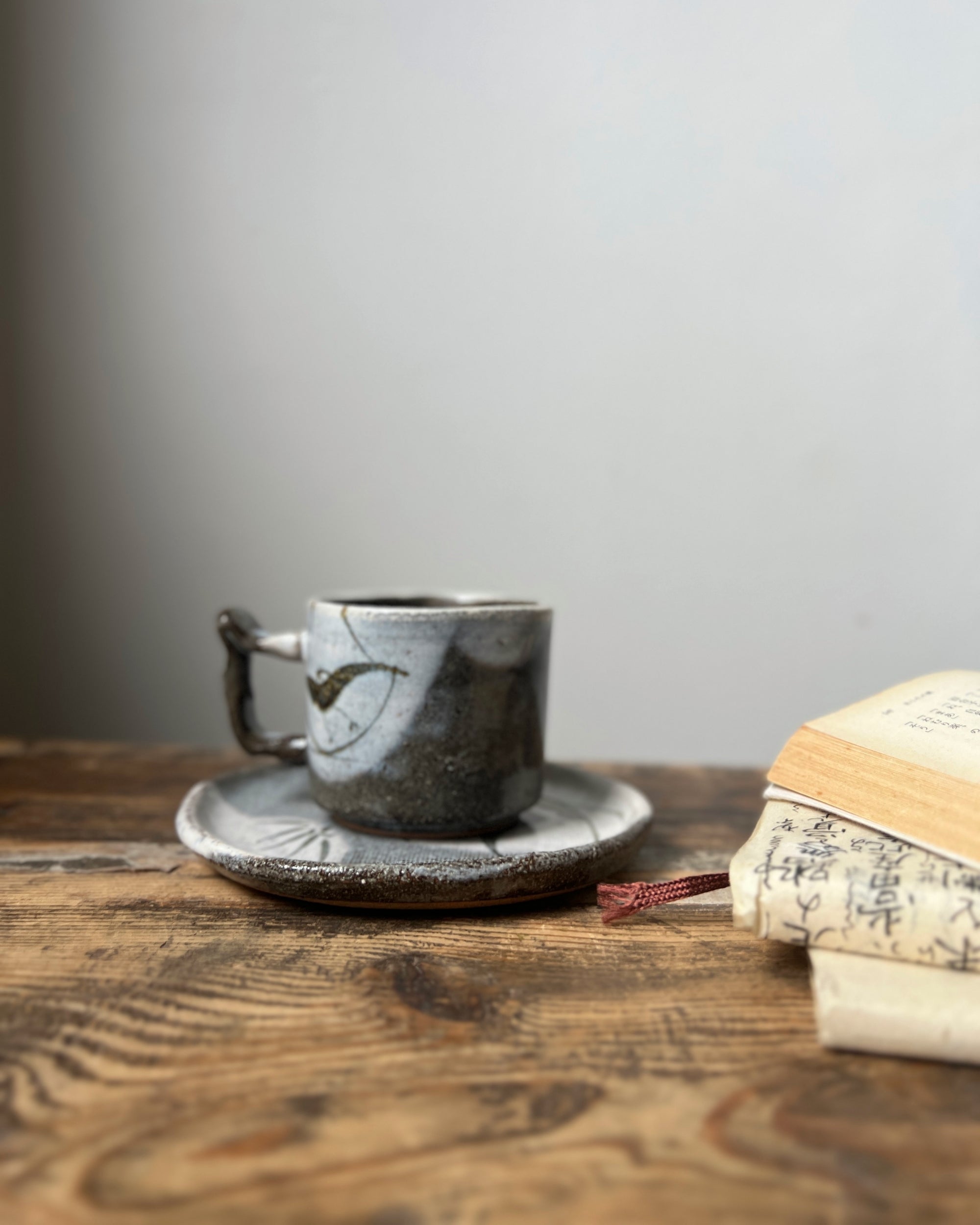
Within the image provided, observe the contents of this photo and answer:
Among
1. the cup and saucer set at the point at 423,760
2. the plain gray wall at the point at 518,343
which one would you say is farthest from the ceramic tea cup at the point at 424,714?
the plain gray wall at the point at 518,343

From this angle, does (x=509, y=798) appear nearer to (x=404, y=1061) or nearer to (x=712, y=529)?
(x=404, y=1061)

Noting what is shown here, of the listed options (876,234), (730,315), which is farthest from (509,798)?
(876,234)

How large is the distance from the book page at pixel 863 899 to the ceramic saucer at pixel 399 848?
0.34ft

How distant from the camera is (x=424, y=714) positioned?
1.65ft

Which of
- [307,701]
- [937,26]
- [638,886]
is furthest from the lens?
[937,26]

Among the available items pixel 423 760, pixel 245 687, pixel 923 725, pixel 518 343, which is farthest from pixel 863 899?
pixel 518 343

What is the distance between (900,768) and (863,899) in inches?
3.1

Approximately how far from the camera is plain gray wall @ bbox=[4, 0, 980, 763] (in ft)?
3.76

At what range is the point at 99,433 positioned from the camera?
47.4 inches

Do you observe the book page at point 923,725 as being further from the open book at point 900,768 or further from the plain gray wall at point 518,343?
the plain gray wall at point 518,343

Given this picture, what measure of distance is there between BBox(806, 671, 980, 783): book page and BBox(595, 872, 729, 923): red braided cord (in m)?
0.10

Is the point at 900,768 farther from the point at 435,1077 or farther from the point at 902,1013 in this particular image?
the point at 435,1077

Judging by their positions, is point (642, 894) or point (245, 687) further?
point (245, 687)

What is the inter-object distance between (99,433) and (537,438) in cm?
59
